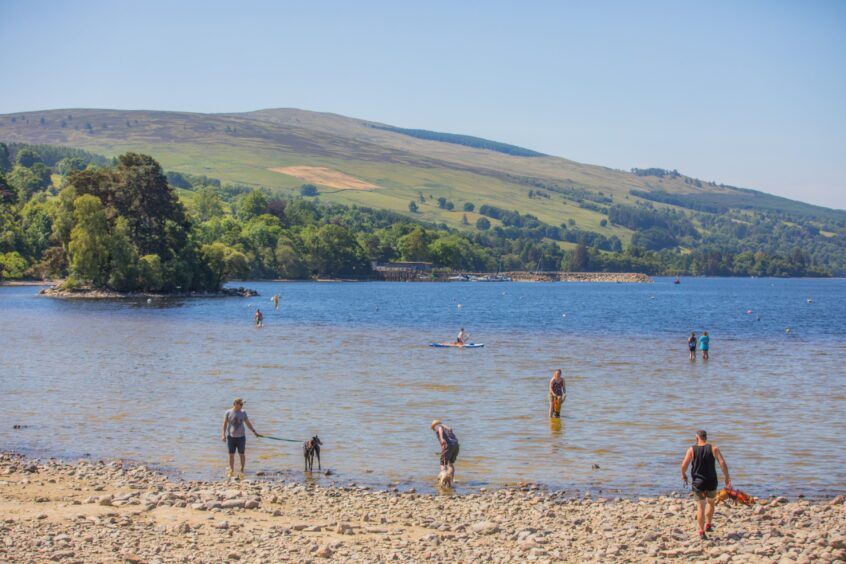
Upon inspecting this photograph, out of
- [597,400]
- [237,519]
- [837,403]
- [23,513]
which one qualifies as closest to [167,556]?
[237,519]

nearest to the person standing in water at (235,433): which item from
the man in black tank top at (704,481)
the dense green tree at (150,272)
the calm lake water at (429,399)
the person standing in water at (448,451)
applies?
the calm lake water at (429,399)

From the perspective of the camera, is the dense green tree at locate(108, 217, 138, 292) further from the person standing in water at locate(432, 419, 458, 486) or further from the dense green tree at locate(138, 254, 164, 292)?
the person standing in water at locate(432, 419, 458, 486)

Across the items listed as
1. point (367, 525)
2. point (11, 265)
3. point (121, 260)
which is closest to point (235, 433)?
point (367, 525)

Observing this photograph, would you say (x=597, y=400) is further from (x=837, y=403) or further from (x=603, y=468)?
(x=603, y=468)

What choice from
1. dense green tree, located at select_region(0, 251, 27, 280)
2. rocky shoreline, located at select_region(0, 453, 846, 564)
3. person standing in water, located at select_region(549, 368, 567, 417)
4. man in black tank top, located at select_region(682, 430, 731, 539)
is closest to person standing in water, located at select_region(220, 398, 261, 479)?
rocky shoreline, located at select_region(0, 453, 846, 564)

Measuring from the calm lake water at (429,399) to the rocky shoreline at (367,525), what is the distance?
99.0 inches

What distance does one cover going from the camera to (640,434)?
32469 millimetres

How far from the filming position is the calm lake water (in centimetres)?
2766

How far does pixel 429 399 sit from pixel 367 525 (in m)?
20.6

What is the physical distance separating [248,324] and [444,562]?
71182 millimetres

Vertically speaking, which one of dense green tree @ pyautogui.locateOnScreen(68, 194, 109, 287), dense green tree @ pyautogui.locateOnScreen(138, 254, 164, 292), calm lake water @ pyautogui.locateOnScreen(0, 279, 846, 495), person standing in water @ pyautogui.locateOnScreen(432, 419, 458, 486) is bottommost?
calm lake water @ pyautogui.locateOnScreen(0, 279, 846, 495)

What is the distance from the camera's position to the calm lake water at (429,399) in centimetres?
2766

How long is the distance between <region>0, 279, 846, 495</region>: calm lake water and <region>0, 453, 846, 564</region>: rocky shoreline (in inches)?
99.0

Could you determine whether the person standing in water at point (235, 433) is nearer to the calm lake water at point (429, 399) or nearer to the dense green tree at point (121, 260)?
the calm lake water at point (429, 399)
